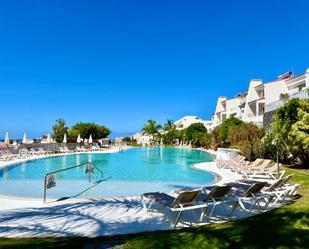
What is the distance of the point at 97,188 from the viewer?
37.6ft

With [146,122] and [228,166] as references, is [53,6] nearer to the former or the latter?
[228,166]

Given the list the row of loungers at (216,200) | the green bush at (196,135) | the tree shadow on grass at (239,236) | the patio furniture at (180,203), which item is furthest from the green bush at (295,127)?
the green bush at (196,135)

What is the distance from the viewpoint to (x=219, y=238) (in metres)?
4.69

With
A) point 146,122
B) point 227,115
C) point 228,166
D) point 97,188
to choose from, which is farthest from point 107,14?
point 146,122

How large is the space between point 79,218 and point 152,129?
67638 mm

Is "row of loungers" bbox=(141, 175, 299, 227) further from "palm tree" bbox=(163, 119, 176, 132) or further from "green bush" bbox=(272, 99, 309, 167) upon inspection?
"palm tree" bbox=(163, 119, 176, 132)

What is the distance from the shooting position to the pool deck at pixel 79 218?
5.51 meters

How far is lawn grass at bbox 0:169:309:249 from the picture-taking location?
4.40 metres

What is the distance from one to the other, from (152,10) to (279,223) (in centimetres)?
2570

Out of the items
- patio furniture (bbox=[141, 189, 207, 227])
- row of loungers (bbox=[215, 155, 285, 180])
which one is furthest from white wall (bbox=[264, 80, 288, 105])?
patio furniture (bbox=[141, 189, 207, 227])

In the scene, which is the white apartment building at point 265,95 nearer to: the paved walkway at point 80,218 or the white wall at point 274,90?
the white wall at point 274,90

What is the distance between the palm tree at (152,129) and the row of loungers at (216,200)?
65606 mm

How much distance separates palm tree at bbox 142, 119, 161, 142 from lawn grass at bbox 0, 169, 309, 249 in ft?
223

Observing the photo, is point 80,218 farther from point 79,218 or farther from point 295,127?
point 295,127
